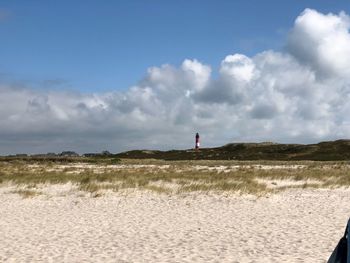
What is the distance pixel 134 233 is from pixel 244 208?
7.31 m

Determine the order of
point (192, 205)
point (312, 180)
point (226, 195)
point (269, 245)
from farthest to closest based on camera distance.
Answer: point (312, 180) < point (226, 195) < point (192, 205) < point (269, 245)

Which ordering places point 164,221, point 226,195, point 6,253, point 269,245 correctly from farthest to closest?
point 226,195 → point 164,221 → point 269,245 → point 6,253

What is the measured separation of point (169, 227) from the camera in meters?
16.1

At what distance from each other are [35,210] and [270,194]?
12.0 metres

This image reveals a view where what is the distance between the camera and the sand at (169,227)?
38.6 feet

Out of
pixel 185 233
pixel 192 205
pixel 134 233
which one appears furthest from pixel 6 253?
pixel 192 205

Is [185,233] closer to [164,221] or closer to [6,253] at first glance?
[164,221]

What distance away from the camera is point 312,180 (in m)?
37.4

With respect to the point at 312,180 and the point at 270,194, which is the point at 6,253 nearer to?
the point at 270,194

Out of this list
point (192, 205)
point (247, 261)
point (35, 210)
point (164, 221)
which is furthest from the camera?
point (192, 205)

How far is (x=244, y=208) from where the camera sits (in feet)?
68.8

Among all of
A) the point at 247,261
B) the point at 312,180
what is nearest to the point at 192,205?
the point at 247,261

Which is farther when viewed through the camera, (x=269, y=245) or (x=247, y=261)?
(x=269, y=245)

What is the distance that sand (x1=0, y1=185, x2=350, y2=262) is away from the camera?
11.8m
